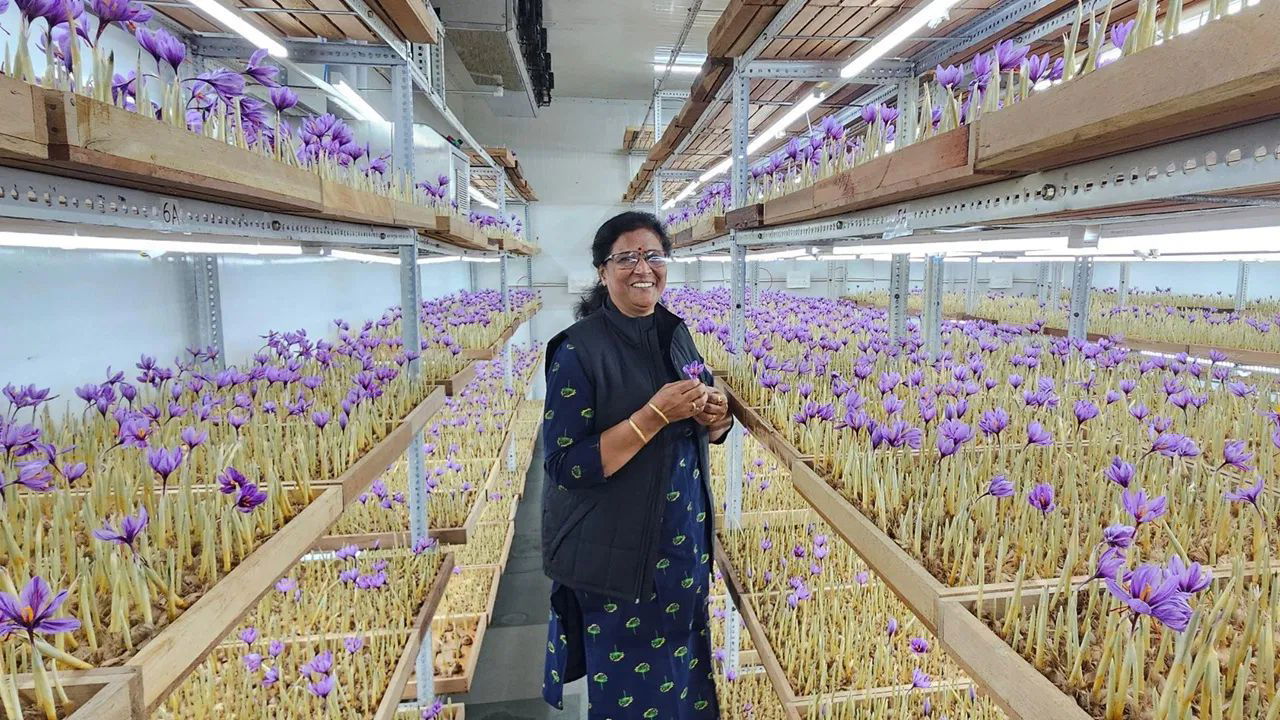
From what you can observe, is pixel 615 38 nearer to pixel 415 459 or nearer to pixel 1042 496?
pixel 415 459

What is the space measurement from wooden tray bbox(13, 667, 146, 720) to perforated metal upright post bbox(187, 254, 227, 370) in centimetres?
191

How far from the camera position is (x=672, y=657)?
5.49ft

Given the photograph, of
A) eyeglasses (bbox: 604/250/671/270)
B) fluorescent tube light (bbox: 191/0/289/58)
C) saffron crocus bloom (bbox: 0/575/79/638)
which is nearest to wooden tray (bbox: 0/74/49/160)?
saffron crocus bloom (bbox: 0/575/79/638)

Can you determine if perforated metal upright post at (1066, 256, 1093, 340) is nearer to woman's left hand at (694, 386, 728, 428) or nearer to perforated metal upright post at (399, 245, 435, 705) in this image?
woman's left hand at (694, 386, 728, 428)

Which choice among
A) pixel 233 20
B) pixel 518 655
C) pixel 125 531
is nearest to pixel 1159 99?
pixel 125 531

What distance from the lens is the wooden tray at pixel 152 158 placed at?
2.20ft

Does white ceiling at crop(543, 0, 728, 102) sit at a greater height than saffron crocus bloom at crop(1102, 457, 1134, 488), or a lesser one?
greater

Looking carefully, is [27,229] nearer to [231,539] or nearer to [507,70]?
[231,539]

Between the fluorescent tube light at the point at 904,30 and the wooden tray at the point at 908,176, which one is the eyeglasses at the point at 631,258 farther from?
the fluorescent tube light at the point at 904,30

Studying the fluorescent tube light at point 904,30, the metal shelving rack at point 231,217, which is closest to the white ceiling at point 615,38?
the metal shelving rack at point 231,217

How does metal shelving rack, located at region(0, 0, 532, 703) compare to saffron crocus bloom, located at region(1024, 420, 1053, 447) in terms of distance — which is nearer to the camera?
metal shelving rack, located at region(0, 0, 532, 703)

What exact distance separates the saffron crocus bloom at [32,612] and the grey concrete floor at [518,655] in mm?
2599

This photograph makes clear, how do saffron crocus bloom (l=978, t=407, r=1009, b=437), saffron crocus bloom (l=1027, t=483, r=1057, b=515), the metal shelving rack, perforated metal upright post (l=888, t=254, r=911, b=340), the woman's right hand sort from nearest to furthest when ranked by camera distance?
the metal shelving rack
saffron crocus bloom (l=1027, t=483, r=1057, b=515)
saffron crocus bloom (l=978, t=407, r=1009, b=437)
the woman's right hand
perforated metal upright post (l=888, t=254, r=911, b=340)

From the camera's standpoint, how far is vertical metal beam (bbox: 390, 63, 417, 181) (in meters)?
2.33
